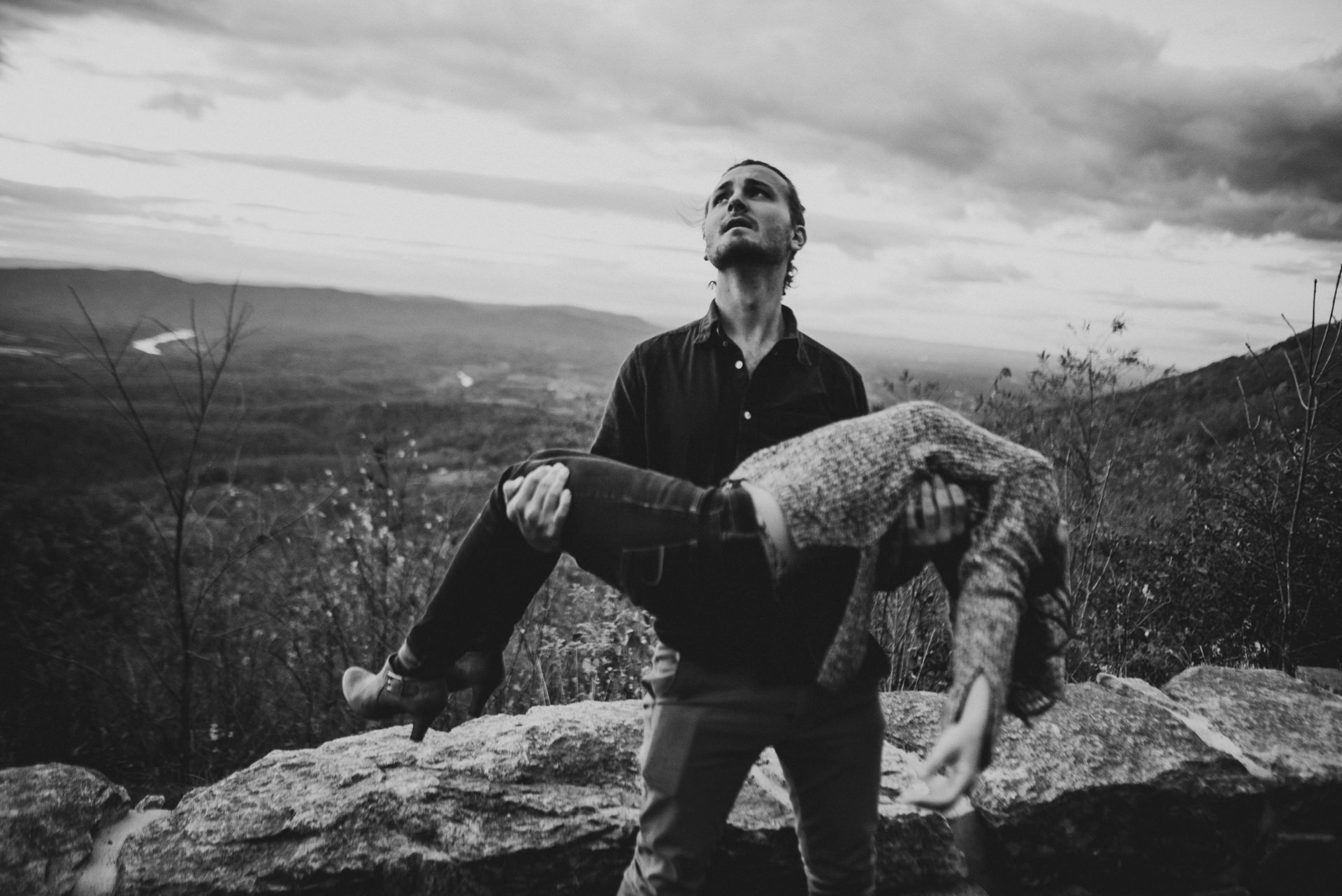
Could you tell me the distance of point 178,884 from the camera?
5.29ft

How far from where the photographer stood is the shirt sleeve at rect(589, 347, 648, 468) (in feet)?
6.56

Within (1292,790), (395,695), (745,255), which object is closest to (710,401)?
(745,255)

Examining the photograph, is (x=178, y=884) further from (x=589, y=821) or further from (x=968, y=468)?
(x=968, y=468)

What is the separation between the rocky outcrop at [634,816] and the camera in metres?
1.67

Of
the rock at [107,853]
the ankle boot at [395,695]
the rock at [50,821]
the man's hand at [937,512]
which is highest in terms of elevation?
the man's hand at [937,512]

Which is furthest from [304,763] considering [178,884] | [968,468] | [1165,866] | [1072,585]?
[1072,585]

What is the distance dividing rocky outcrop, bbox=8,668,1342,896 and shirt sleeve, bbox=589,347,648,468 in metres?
0.80

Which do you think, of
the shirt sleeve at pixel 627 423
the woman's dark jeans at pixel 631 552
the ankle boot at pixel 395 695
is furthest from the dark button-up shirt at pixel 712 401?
the ankle boot at pixel 395 695

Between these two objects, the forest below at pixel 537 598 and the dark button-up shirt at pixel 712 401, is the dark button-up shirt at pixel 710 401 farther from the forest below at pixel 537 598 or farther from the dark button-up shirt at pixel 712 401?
the forest below at pixel 537 598

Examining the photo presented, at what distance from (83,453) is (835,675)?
124 feet

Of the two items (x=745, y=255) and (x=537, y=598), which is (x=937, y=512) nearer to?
(x=745, y=255)

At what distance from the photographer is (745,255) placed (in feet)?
6.50

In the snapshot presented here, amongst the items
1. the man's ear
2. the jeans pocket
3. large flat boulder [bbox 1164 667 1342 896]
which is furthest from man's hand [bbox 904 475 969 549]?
large flat boulder [bbox 1164 667 1342 896]

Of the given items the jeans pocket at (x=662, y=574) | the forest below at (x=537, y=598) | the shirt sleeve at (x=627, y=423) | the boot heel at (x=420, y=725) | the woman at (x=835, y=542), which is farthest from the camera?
the forest below at (x=537, y=598)
